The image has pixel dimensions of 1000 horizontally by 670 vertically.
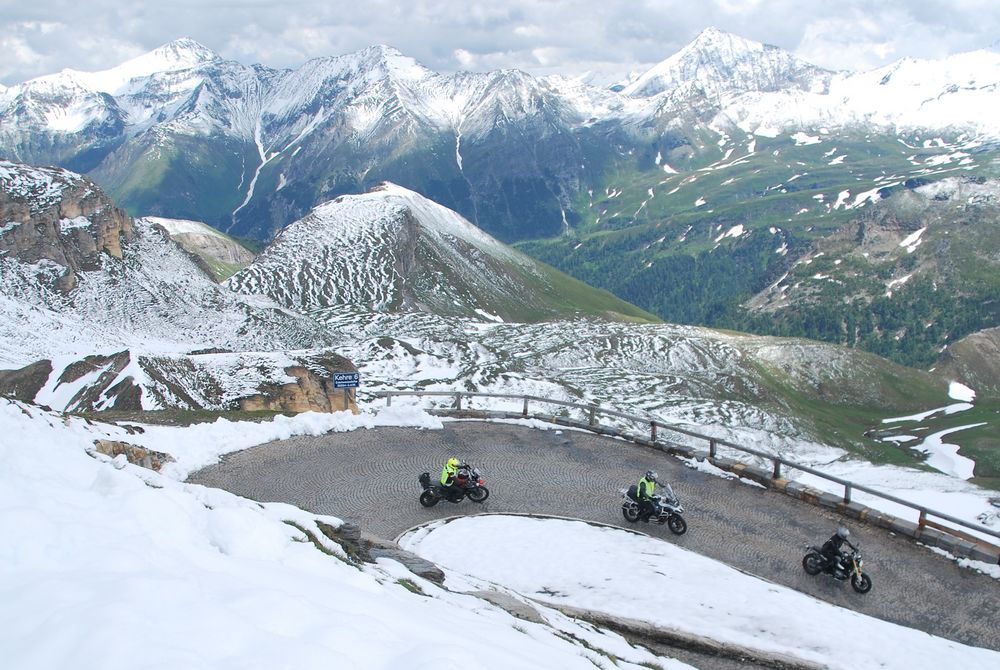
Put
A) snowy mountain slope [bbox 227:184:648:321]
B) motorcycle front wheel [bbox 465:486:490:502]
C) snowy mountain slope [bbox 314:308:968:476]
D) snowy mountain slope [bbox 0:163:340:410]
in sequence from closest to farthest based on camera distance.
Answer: motorcycle front wheel [bbox 465:486:490:502] < snowy mountain slope [bbox 0:163:340:410] < snowy mountain slope [bbox 314:308:968:476] < snowy mountain slope [bbox 227:184:648:321]

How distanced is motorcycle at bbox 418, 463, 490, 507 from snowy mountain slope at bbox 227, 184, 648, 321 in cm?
12863

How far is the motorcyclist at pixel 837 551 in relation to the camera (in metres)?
18.3

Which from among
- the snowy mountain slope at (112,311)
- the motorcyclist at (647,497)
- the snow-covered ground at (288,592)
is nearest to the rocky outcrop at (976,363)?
the snowy mountain slope at (112,311)

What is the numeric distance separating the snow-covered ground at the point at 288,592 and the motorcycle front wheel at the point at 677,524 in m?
1.22

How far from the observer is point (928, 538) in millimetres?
20641

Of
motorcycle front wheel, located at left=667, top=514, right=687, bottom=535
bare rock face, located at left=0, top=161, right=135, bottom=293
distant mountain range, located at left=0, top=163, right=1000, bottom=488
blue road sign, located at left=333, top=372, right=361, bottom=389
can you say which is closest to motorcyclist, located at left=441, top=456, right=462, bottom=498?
motorcycle front wheel, located at left=667, top=514, right=687, bottom=535

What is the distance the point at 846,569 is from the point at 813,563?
2.71 ft

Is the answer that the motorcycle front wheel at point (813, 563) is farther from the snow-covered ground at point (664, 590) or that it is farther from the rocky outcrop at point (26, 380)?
the rocky outcrop at point (26, 380)

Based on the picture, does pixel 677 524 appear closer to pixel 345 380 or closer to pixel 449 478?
pixel 449 478

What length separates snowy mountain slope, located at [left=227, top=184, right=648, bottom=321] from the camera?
154000 mm

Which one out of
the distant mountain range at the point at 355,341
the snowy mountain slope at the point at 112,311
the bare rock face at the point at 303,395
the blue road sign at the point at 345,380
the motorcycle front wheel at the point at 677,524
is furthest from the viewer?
the distant mountain range at the point at 355,341

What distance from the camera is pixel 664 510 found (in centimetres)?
2108

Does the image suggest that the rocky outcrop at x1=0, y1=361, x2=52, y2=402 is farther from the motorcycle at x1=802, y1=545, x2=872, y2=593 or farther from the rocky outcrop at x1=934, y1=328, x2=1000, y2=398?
the rocky outcrop at x1=934, y1=328, x2=1000, y2=398

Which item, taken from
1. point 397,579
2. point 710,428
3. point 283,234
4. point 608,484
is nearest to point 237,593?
point 397,579
